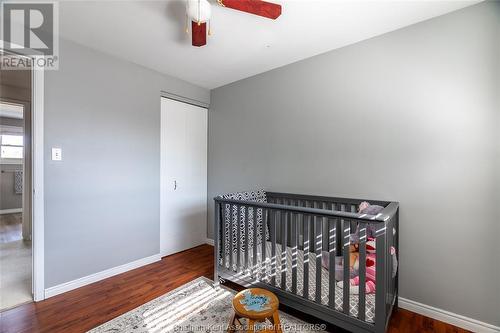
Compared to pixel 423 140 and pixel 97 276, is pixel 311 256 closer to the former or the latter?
pixel 423 140

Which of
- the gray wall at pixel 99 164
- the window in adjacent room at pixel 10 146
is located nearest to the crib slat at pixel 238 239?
the gray wall at pixel 99 164

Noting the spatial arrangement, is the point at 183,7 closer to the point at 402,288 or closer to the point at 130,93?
the point at 130,93

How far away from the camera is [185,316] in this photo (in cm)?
178

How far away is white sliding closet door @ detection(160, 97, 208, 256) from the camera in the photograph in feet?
9.82

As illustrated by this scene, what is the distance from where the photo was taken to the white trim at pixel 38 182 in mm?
1954

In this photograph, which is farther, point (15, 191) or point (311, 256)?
point (15, 191)

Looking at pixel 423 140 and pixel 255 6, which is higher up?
pixel 255 6

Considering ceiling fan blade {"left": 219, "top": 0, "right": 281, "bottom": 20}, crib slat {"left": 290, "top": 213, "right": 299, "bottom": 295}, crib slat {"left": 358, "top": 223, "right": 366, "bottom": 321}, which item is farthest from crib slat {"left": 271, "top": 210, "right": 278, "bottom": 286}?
ceiling fan blade {"left": 219, "top": 0, "right": 281, "bottom": 20}

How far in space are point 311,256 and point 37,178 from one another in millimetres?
2565

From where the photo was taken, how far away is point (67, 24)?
1.90 metres

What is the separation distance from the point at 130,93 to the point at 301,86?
1.96 metres

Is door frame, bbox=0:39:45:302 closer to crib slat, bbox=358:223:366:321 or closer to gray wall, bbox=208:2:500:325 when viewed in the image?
gray wall, bbox=208:2:500:325

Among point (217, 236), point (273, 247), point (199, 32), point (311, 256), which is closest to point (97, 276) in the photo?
point (217, 236)

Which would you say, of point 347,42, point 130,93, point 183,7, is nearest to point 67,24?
point 130,93
